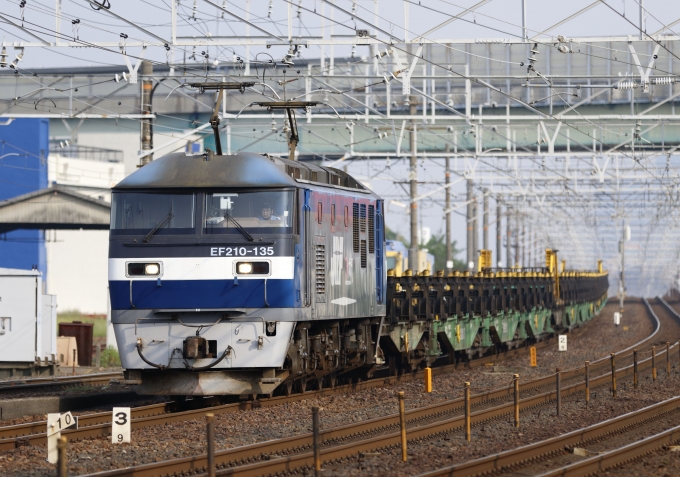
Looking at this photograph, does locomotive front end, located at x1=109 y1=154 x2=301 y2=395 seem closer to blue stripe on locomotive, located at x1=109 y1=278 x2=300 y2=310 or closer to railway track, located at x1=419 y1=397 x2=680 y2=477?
blue stripe on locomotive, located at x1=109 y1=278 x2=300 y2=310

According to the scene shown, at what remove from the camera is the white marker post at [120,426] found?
1288 centimetres

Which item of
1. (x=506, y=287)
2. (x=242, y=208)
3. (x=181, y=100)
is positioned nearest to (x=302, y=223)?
(x=242, y=208)

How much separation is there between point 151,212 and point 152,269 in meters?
0.77

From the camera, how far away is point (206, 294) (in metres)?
15.1

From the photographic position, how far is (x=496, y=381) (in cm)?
2289

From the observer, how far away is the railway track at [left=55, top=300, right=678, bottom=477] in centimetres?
1105

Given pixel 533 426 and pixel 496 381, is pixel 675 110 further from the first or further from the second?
pixel 533 426

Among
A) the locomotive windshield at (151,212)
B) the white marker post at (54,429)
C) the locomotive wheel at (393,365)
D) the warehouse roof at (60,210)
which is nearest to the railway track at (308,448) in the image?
the white marker post at (54,429)

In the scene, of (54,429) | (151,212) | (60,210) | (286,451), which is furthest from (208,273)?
(60,210)

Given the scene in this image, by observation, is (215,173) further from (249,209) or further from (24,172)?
(24,172)

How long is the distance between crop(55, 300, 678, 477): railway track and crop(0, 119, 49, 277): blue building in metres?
36.1

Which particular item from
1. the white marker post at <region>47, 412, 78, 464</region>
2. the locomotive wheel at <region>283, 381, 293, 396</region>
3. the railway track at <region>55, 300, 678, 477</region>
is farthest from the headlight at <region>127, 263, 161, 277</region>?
the white marker post at <region>47, 412, 78, 464</region>

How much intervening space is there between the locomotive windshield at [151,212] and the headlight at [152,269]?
0.44 meters

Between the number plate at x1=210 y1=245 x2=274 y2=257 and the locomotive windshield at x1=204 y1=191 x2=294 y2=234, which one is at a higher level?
the locomotive windshield at x1=204 y1=191 x2=294 y2=234
